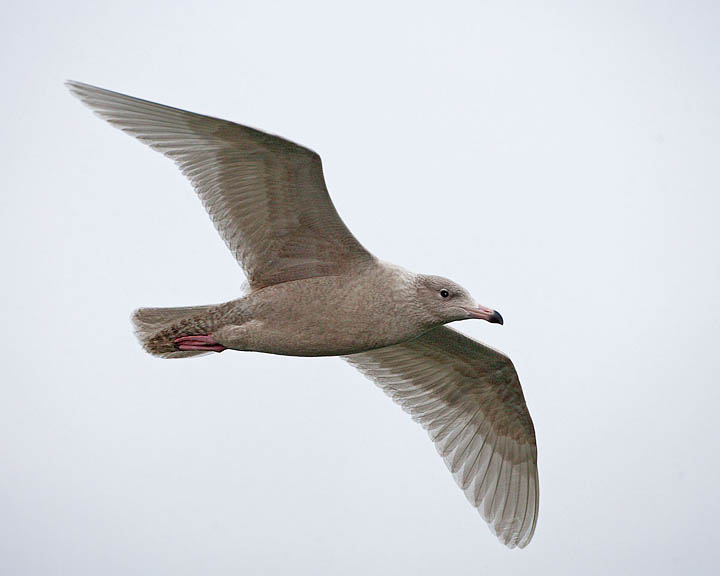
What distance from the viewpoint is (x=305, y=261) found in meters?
11.1

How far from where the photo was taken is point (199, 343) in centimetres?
1118

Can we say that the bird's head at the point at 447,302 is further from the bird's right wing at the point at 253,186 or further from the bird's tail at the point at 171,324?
the bird's tail at the point at 171,324

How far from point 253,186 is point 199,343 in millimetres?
1639

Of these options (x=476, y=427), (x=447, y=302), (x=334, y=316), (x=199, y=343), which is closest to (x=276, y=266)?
(x=334, y=316)

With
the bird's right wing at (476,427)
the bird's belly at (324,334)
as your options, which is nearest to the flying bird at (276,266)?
the bird's belly at (324,334)

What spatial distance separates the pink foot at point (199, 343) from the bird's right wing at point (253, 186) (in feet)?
2.30

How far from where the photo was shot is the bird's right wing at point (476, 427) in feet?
41.7

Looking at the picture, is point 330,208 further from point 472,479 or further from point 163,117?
point 472,479

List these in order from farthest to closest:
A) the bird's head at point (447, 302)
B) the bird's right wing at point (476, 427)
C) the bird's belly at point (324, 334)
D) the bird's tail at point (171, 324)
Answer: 1. the bird's right wing at point (476, 427)
2. the bird's tail at point (171, 324)
3. the bird's head at point (447, 302)
4. the bird's belly at point (324, 334)

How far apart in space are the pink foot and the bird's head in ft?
6.69

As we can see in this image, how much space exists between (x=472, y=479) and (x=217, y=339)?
3594 mm

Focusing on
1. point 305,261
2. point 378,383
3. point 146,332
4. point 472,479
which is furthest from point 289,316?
point 472,479

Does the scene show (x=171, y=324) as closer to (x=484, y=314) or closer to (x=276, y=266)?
(x=276, y=266)

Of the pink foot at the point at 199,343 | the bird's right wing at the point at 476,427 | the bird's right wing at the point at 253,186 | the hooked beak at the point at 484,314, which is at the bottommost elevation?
the bird's right wing at the point at 476,427
